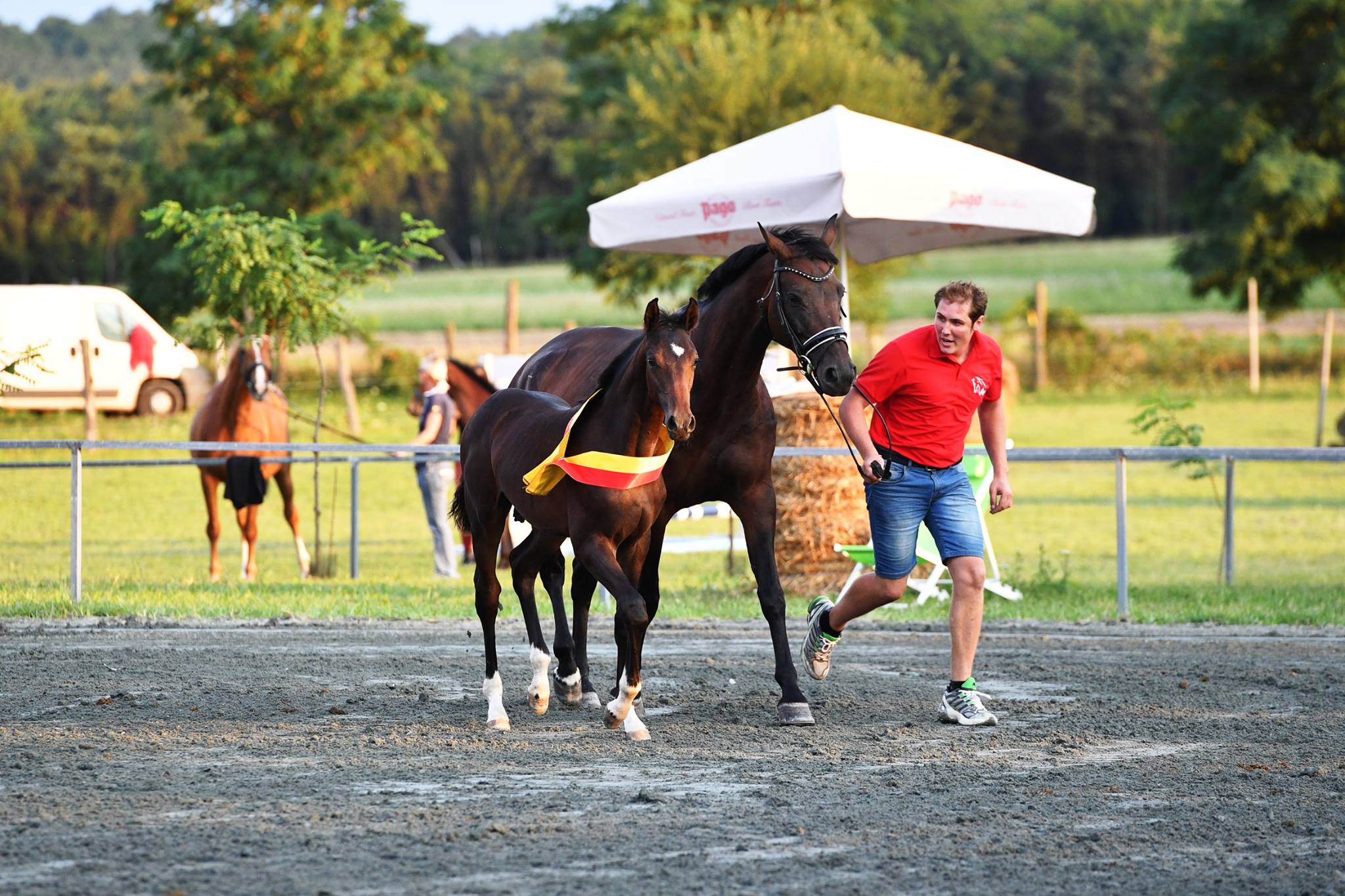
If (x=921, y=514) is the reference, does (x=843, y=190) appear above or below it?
above

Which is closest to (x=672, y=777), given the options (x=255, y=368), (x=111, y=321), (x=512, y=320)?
(x=255, y=368)

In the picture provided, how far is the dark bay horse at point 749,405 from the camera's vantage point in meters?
6.80

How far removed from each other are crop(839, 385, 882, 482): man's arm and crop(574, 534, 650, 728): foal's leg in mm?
1100

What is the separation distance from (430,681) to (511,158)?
270 ft

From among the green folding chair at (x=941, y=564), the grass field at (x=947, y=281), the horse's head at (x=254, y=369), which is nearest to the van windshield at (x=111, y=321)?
the grass field at (x=947, y=281)

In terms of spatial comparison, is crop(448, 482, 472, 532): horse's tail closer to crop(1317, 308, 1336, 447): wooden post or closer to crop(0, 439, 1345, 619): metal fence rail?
crop(0, 439, 1345, 619): metal fence rail

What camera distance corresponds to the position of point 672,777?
5.67 meters

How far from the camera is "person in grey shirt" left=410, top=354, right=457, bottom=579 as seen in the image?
13.6 m

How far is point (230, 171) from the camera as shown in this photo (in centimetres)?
3284

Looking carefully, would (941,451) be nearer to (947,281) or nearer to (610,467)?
(610,467)

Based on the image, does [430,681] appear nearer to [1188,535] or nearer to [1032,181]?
[1032,181]

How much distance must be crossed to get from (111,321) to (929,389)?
2363cm

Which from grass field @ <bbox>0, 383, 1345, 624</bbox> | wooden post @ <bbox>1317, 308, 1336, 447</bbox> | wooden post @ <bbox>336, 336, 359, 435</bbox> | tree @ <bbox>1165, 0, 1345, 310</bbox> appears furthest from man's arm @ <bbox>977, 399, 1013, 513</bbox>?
tree @ <bbox>1165, 0, 1345, 310</bbox>

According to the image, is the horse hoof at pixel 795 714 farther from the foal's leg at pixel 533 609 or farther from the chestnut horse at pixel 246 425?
the chestnut horse at pixel 246 425
